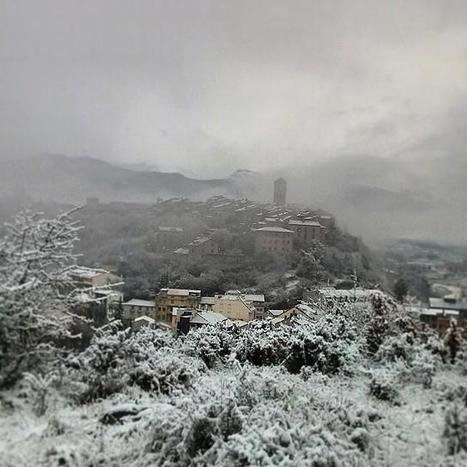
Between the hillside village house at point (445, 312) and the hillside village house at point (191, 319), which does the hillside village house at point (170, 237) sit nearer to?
the hillside village house at point (191, 319)

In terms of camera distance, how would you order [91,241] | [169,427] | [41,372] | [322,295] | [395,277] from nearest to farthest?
[169,427], [41,372], [91,241], [395,277], [322,295]

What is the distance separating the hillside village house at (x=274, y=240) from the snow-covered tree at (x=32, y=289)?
3.48 metres

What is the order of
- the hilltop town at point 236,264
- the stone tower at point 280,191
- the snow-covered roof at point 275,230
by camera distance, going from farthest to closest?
the stone tower at point 280,191 < the snow-covered roof at point 275,230 < the hilltop town at point 236,264

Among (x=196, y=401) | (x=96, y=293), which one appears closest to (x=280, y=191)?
(x=96, y=293)

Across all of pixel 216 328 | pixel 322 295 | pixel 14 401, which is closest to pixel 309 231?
pixel 322 295

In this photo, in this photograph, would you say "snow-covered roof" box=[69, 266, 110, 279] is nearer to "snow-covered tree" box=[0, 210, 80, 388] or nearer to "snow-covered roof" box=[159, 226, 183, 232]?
"snow-covered tree" box=[0, 210, 80, 388]

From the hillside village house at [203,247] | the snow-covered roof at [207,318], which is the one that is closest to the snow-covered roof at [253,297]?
the snow-covered roof at [207,318]

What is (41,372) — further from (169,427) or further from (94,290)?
(169,427)

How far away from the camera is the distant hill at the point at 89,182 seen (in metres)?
7.12

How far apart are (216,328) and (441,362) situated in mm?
3412

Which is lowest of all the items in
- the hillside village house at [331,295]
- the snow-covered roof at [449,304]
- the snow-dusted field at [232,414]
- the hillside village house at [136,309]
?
the snow-dusted field at [232,414]

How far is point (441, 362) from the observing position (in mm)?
5852

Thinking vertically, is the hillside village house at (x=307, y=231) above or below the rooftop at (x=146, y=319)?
above

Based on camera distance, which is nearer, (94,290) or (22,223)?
(22,223)
